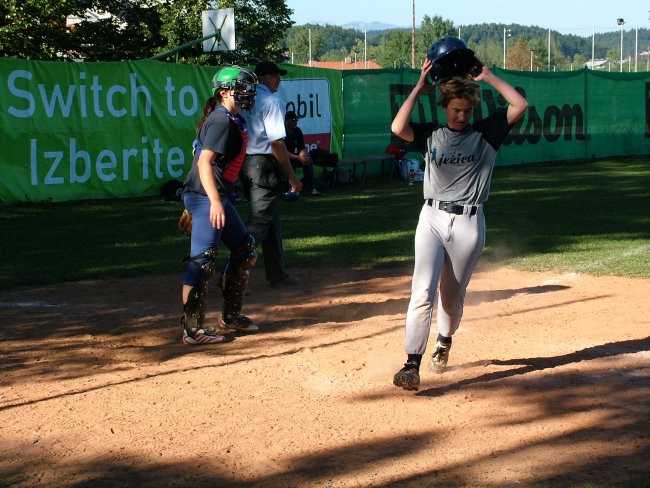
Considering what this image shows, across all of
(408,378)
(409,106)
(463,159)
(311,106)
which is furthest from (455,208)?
(311,106)

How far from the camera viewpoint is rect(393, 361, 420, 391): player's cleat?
5.60 metres

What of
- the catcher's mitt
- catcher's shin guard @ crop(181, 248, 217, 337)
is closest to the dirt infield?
catcher's shin guard @ crop(181, 248, 217, 337)

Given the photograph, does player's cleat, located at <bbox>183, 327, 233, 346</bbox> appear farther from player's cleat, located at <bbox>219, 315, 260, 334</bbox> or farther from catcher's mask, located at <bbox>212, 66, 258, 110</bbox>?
catcher's mask, located at <bbox>212, 66, 258, 110</bbox>

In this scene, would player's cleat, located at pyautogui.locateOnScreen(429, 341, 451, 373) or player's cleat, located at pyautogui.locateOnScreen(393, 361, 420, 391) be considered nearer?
player's cleat, located at pyautogui.locateOnScreen(393, 361, 420, 391)

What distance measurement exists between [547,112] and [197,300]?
22406 millimetres

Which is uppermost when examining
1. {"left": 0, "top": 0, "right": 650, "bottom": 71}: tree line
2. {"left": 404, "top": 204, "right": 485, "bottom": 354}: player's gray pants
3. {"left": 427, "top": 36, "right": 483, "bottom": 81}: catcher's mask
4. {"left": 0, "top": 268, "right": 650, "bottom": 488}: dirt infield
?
{"left": 0, "top": 0, "right": 650, "bottom": 71}: tree line

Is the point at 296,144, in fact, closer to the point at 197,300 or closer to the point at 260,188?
the point at 260,188

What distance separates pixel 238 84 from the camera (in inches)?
269

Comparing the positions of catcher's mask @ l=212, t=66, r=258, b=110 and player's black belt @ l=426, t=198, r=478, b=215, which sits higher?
catcher's mask @ l=212, t=66, r=258, b=110

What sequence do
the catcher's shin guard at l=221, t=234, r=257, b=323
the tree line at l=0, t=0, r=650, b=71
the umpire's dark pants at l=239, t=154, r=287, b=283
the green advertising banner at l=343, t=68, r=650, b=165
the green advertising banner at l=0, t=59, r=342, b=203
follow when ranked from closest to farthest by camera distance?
the catcher's shin guard at l=221, t=234, r=257, b=323
the umpire's dark pants at l=239, t=154, r=287, b=283
the green advertising banner at l=0, t=59, r=342, b=203
the green advertising banner at l=343, t=68, r=650, b=165
the tree line at l=0, t=0, r=650, b=71

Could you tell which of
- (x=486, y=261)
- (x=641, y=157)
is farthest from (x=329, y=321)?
(x=641, y=157)

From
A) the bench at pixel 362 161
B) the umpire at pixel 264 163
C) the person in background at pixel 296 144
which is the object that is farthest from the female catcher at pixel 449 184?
the bench at pixel 362 161

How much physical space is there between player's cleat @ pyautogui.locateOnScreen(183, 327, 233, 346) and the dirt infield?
0.08 meters

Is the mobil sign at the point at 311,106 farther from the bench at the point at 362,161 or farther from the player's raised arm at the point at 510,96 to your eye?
the player's raised arm at the point at 510,96
